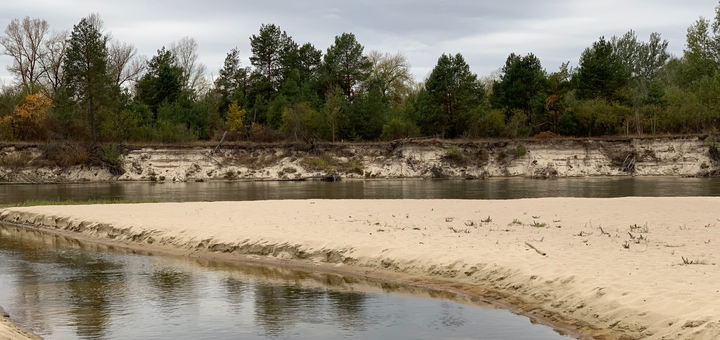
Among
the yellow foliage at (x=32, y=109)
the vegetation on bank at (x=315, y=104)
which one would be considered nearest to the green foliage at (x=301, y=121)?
the vegetation on bank at (x=315, y=104)

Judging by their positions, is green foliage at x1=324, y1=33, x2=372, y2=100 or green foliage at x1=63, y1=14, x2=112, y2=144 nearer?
green foliage at x1=63, y1=14, x2=112, y2=144

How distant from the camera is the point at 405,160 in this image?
224 ft

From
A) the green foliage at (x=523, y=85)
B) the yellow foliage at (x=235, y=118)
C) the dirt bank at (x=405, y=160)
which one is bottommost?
the dirt bank at (x=405, y=160)

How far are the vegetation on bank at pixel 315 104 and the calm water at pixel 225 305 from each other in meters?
53.0

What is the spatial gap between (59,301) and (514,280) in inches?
360

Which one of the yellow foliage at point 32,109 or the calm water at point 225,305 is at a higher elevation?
the yellow foliage at point 32,109

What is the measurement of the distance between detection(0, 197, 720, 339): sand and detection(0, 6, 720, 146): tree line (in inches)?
1756

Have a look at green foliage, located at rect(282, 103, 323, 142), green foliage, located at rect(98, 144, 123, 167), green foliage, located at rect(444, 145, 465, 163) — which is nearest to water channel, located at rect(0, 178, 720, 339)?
green foliage, located at rect(98, 144, 123, 167)

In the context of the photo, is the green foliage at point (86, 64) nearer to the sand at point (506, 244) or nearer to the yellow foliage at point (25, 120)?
the yellow foliage at point (25, 120)

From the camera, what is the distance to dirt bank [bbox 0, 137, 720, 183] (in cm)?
6475

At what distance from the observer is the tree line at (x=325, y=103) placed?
227ft

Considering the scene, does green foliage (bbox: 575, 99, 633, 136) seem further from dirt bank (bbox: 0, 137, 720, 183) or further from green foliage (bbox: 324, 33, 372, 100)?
green foliage (bbox: 324, 33, 372, 100)

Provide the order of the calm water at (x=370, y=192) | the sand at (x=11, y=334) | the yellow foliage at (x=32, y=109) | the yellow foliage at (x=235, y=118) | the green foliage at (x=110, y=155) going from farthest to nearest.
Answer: the yellow foliage at (x=235, y=118) < the yellow foliage at (x=32, y=109) < the green foliage at (x=110, y=155) < the calm water at (x=370, y=192) < the sand at (x=11, y=334)

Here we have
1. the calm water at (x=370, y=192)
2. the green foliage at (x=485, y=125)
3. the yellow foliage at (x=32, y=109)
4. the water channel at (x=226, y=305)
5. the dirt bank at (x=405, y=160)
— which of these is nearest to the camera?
the water channel at (x=226, y=305)
